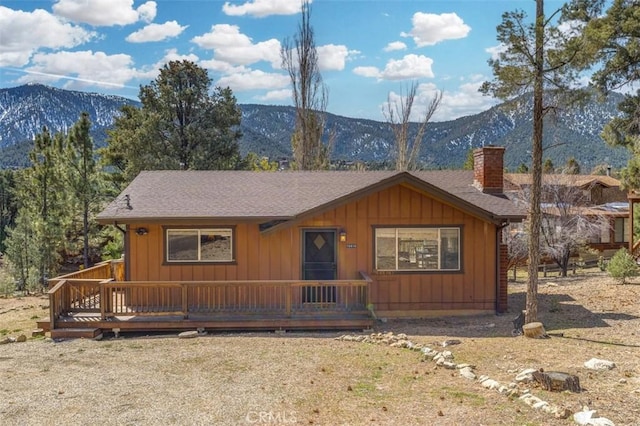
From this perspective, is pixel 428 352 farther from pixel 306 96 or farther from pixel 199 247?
pixel 306 96

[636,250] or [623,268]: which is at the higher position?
[636,250]

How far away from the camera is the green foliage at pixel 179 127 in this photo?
982 inches

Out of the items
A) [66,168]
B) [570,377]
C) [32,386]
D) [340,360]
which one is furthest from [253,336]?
[66,168]

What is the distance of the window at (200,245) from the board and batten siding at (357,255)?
0.56 ft

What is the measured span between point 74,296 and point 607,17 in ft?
57.4

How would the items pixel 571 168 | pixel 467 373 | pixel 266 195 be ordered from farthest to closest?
pixel 571 168
pixel 266 195
pixel 467 373

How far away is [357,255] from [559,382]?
20.9ft

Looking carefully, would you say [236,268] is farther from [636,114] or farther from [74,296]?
[636,114]

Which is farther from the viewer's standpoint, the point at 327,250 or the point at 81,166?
Answer: the point at 81,166

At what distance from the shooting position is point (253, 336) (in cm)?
1075

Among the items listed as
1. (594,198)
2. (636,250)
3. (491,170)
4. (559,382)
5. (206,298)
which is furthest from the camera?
(594,198)

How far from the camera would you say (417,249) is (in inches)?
496

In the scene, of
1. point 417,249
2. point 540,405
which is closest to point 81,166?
point 417,249

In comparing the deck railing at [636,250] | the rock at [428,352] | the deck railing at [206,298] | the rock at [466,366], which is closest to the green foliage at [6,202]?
the deck railing at [206,298]
